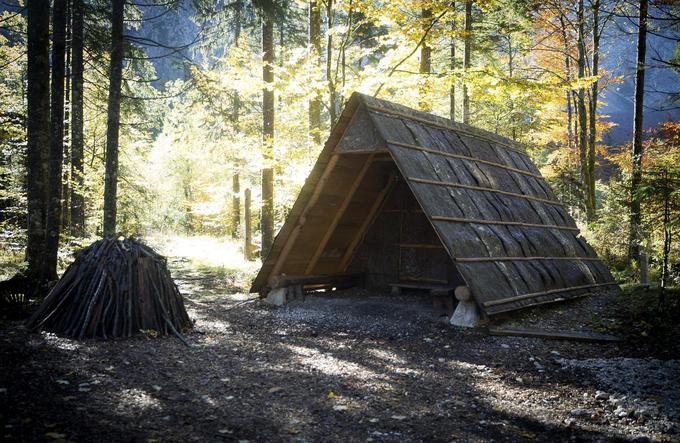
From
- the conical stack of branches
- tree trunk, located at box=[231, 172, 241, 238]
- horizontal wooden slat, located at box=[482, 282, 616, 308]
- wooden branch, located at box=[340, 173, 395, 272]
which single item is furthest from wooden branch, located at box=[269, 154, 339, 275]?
tree trunk, located at box=[231, 172, 241, 238]

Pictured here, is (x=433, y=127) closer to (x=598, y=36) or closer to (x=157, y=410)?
(x=157, y=410)

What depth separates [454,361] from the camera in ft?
20.0

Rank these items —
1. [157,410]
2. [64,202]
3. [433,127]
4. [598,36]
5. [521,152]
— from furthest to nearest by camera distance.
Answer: [598,36], [64,202], [521,152], [433,127], [157,410]

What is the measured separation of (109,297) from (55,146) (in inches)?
196

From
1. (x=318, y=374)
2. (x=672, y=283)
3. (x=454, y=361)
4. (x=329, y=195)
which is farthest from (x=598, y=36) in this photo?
(x=318, y=374)

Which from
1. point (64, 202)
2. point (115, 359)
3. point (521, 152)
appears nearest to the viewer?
point (115, 359)

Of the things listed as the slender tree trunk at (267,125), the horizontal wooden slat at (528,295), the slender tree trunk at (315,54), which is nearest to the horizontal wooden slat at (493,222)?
the horizontal wooden slat at (528,295)

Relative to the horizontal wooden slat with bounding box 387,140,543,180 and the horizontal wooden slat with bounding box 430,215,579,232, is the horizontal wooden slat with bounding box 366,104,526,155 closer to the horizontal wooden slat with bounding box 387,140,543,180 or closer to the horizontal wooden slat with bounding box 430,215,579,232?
the horizontal wooden slat with bounding box 387,140,543,180

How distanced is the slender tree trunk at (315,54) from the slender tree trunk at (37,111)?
17.6ft

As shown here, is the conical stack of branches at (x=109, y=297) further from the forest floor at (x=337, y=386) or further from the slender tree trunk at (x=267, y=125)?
the slender tree trunk at (x=267, y=125)

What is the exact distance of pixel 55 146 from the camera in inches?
387

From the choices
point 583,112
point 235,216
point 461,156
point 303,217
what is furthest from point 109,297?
point 235,216

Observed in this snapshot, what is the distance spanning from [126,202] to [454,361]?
54.1 ft

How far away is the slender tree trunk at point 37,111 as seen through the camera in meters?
9.03
